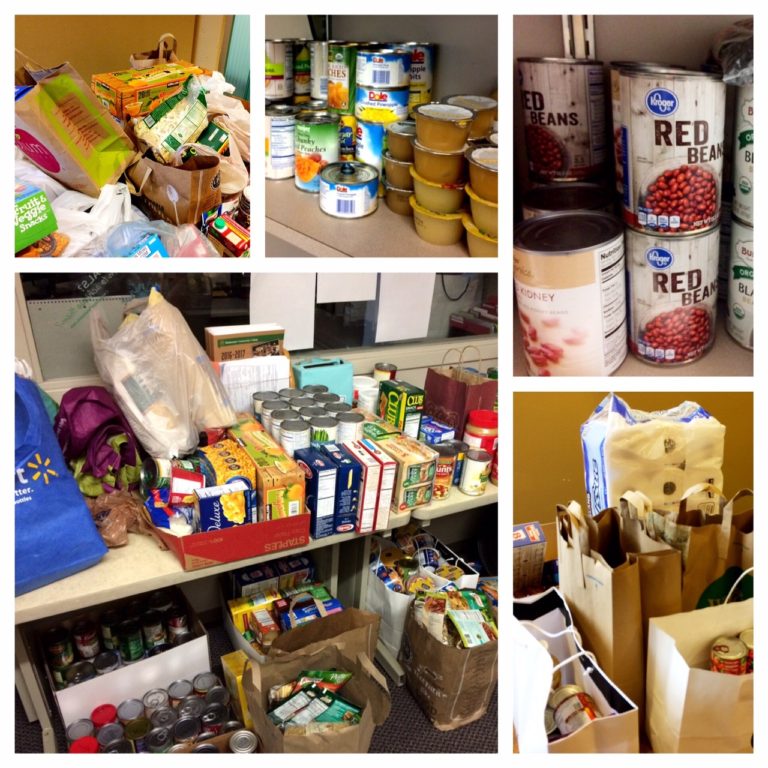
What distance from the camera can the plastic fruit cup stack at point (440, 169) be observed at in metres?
1.54

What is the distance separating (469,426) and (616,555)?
32.2 inches

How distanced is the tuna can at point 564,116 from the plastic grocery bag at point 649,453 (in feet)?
1.44

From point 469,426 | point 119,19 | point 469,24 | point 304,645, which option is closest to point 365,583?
point 304,645

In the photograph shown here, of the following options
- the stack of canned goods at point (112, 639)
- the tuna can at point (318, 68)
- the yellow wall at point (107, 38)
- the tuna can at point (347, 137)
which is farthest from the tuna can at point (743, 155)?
the yellow wall at point (107, 38)

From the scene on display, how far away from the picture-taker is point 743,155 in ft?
3.69

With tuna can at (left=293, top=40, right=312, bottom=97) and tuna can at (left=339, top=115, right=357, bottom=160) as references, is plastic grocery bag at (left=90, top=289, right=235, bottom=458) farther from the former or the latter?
tuna can at (left=293, top=40, right=312, bottom=97)

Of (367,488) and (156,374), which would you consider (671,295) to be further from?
(156,374)

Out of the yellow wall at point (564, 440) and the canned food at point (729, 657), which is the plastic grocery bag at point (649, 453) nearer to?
the canned food at point (729, 657)

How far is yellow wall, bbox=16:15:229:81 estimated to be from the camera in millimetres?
2316

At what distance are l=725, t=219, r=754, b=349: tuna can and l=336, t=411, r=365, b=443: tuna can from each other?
3.00 ft

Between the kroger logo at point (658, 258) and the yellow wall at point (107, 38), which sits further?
the yellow wall at point (107, 38)

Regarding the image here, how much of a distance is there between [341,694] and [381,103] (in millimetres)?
1509
